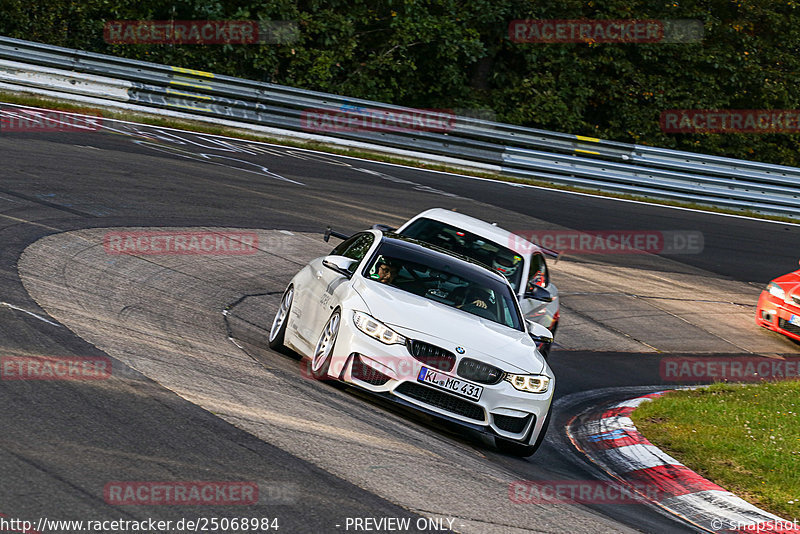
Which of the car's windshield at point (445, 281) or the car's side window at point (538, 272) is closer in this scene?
the car's windshield at point (445, 281)

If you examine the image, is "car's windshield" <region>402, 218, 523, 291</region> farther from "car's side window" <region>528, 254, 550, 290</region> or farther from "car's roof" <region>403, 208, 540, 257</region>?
"car's side window" <region>528, 254, 550, 290</region>

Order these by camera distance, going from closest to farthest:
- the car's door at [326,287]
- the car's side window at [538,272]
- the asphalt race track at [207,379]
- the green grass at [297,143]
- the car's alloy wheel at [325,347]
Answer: the asphalt race track at [207,379] < the car's alloy wheel at [325,347] < the car's door at [326,287] < the car's side window at [538,272] < the green grass at [297,143]

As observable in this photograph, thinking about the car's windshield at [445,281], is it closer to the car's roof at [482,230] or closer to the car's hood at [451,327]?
the car's hood at [451,327]

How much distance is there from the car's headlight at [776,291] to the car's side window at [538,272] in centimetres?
552

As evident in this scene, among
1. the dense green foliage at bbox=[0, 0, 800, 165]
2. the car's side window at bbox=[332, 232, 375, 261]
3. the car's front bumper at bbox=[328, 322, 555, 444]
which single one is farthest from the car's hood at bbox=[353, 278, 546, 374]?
the dense green foliage at bbox=[0, 0, 800, 165]

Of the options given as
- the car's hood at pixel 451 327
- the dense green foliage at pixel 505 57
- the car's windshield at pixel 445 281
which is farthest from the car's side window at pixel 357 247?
the dense green foliage at pixel 505 57

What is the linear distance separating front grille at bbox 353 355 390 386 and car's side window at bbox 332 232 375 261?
5.66ft

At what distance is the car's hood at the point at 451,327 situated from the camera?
805cm

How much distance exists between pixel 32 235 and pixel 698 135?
2704 cm

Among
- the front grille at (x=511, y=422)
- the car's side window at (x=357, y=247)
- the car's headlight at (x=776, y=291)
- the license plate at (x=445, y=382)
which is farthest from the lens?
the car's headlight at (x=776, y=291)

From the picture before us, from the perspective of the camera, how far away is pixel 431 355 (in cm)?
794

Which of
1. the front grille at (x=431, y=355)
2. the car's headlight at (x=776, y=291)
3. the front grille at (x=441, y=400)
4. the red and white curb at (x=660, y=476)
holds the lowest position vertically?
the red and white curb at (x=660, y=476)

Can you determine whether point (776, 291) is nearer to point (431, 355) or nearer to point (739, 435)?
point (739, 435)

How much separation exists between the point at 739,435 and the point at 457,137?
18.6 meters
